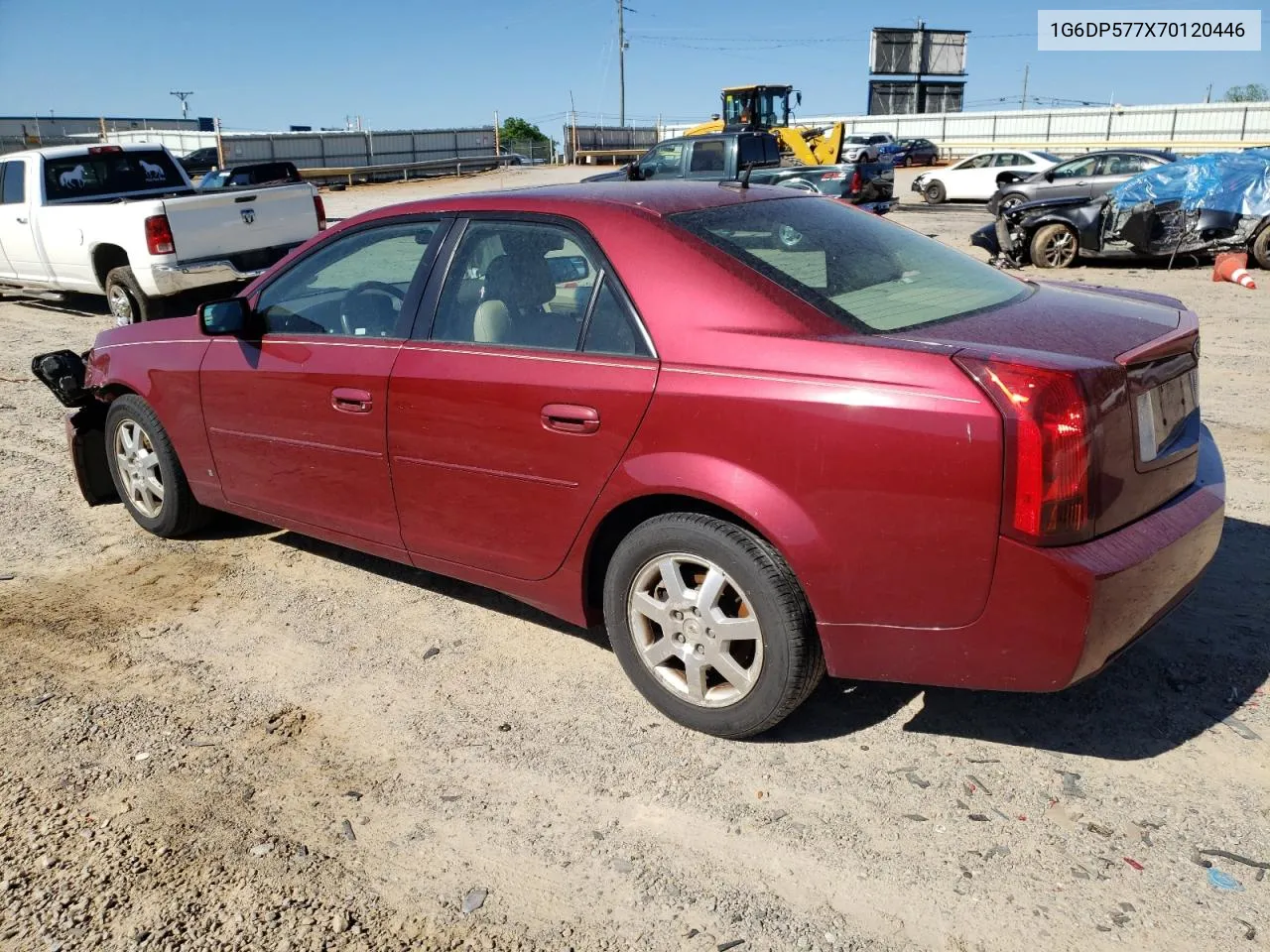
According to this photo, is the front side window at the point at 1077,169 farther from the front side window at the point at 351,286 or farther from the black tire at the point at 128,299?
the front side window at the point at 351,286

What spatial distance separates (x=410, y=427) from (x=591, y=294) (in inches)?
34.5

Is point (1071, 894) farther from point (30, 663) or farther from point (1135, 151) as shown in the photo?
point (1135, 151)

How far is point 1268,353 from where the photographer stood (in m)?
8.83

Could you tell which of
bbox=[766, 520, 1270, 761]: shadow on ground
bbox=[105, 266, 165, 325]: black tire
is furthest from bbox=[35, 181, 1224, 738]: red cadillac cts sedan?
bbox=[105, 266, 165, 325]: black tire

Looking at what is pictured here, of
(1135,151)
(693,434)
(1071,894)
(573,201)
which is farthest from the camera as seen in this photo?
(1135,151)

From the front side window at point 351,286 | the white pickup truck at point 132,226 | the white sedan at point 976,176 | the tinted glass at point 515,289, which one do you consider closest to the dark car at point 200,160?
the white sedan at point 976,176

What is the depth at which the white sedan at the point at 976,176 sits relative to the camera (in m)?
28.1

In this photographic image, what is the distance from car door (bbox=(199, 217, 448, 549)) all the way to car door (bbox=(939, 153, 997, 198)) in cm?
2732

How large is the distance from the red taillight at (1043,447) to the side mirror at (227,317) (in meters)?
3.10

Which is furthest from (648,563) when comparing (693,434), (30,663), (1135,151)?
(1135,151)

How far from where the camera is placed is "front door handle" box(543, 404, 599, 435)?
3.38 m

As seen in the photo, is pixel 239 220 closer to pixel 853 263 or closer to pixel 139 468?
pixel 139 468

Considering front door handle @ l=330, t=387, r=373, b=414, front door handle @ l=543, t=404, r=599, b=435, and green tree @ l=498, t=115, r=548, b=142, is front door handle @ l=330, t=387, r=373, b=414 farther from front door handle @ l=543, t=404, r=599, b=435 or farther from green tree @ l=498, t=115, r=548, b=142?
green tree @ l=498, t=115, r=548, b=142

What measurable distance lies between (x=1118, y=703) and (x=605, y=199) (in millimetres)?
2409
